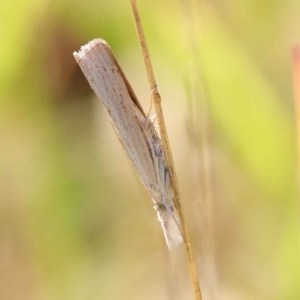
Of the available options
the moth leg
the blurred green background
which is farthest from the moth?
the blurred green background

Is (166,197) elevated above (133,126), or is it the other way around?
(133,126)

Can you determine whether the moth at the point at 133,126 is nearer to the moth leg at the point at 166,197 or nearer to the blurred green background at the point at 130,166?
the moth leg at the point at 166,197

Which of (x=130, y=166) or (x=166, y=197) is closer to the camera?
(x=166, y=197)

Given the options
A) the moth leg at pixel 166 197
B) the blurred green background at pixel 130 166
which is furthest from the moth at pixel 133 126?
the blurred green background at pixel 130 166

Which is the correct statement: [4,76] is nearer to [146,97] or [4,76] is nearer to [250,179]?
[146,97]

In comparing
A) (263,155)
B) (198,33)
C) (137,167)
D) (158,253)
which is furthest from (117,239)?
(198,33)

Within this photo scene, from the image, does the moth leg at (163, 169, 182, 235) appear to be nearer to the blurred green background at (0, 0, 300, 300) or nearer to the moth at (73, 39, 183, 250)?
the moth at (73, 39, 183, 250)
